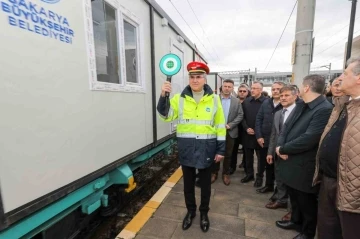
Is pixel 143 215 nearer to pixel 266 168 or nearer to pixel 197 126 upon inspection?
pixel 197 126

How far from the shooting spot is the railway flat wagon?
1.40 meters

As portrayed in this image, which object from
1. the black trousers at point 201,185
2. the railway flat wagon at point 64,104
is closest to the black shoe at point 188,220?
the black trousers at point 201,185

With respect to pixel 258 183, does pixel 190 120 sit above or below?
above

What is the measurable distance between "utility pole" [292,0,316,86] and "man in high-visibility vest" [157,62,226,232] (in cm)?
333

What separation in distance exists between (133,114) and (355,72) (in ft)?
7.83

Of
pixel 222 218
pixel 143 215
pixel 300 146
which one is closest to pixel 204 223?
pixel 222 218

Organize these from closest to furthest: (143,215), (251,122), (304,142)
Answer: (304,142), (143,215), (251,122)

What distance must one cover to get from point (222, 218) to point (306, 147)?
139 cm

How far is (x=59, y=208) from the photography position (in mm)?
1854

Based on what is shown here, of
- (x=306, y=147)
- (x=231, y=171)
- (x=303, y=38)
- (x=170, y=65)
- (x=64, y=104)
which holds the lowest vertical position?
(x=231, y=171)

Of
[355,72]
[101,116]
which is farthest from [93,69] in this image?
[355,72]

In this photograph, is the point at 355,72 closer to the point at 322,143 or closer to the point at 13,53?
the point at 322,143

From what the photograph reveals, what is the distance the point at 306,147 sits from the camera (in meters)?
2.17

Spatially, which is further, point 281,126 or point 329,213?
point 281,126
